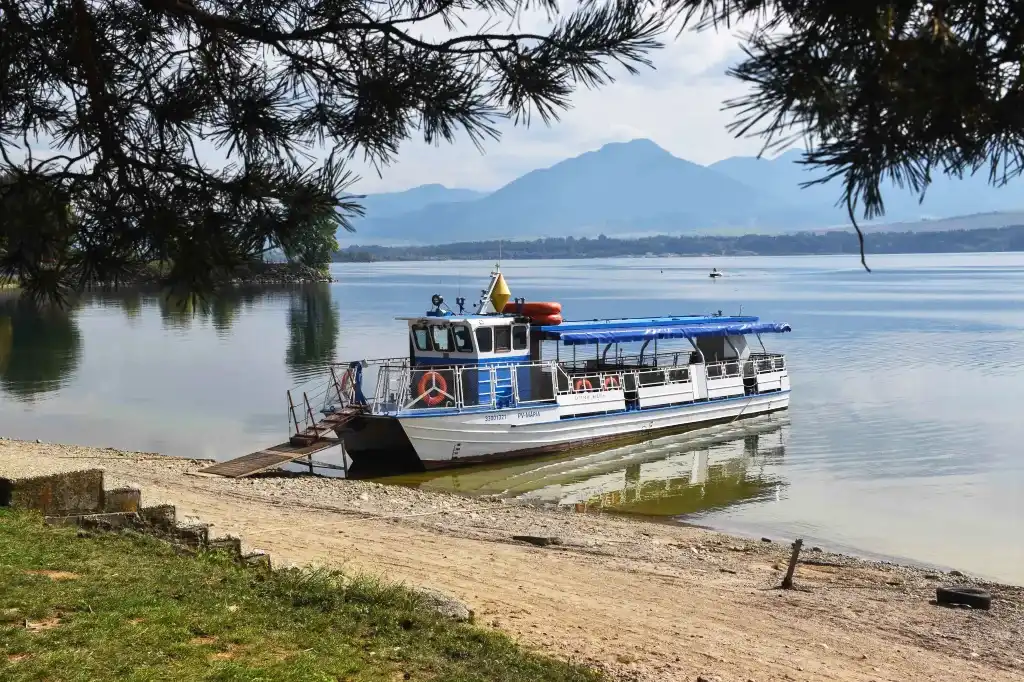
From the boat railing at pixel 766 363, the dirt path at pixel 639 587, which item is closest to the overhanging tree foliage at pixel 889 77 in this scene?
the dirt path at pixel 639 587

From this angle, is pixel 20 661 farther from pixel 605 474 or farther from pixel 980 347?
pixel 980 347

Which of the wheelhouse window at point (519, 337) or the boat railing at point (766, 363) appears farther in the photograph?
the boat railing at point (766, 363)

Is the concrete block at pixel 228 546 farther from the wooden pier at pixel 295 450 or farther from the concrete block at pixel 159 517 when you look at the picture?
the wooden pier at pixel 295 450

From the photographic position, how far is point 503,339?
26438mm

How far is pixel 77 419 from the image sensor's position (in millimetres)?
33125

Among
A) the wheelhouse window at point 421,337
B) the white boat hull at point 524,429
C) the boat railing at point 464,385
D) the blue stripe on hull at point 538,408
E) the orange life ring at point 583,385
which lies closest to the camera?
the blue stripe on hull at point 538,408

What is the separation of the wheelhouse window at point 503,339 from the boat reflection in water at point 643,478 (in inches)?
117

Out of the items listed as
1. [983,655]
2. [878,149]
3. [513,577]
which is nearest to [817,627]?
[983,655]

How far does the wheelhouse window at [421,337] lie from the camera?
26.3 meters

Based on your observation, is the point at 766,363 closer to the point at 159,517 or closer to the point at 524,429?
the point at 524,429

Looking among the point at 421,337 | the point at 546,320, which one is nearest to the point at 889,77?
the point at 421,337

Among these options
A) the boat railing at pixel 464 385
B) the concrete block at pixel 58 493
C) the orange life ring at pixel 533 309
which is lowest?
the boat railing at pixel 464 385

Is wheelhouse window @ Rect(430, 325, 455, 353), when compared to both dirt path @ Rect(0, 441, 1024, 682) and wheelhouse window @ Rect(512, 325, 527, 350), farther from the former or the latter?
dirt path @ Rect(0, 441, 1024, 682)

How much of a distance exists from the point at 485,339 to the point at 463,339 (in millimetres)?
550
